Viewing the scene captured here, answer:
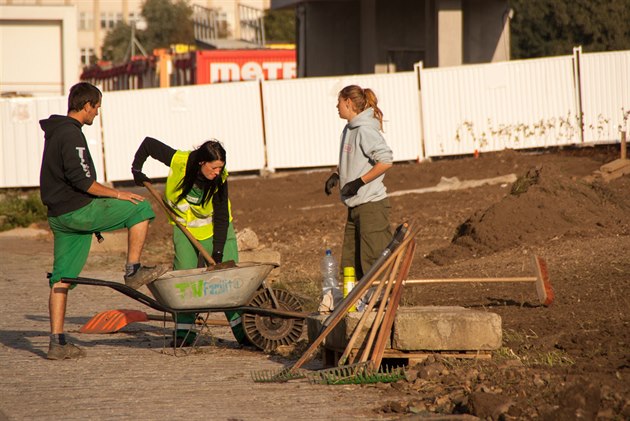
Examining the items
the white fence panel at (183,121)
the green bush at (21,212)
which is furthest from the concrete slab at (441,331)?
the white fence panel at (183,121)

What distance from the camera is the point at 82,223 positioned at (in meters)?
8.49

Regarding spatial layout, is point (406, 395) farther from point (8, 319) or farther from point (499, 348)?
point (8, 319)

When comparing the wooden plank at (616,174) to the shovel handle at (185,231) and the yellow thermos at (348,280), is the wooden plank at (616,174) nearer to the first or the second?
the yellow thermos at (348,280)

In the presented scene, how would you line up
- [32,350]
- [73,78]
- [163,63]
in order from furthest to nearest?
[163,63] → [73,78] → [32,350]

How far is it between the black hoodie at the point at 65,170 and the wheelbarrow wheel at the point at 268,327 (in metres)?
1.47

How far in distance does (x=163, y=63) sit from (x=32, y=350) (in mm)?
38712

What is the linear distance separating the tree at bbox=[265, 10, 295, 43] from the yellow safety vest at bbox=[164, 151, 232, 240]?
8112 cm

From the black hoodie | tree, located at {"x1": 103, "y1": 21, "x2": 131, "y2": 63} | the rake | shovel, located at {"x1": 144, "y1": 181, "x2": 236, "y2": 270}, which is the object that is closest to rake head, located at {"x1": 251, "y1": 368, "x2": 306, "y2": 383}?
the rake

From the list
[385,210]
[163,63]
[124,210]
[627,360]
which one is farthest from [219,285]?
[163,63]

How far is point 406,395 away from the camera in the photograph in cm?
692

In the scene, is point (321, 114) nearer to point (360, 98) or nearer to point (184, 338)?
point (360, 98)

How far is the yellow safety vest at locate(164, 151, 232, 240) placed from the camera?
8.63m

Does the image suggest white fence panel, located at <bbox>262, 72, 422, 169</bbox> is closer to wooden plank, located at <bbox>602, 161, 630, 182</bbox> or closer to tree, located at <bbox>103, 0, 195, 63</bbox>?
wooden plank, located at <bbox>602, 161, 630, 182</bbox>

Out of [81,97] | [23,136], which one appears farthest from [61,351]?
[23,136]
